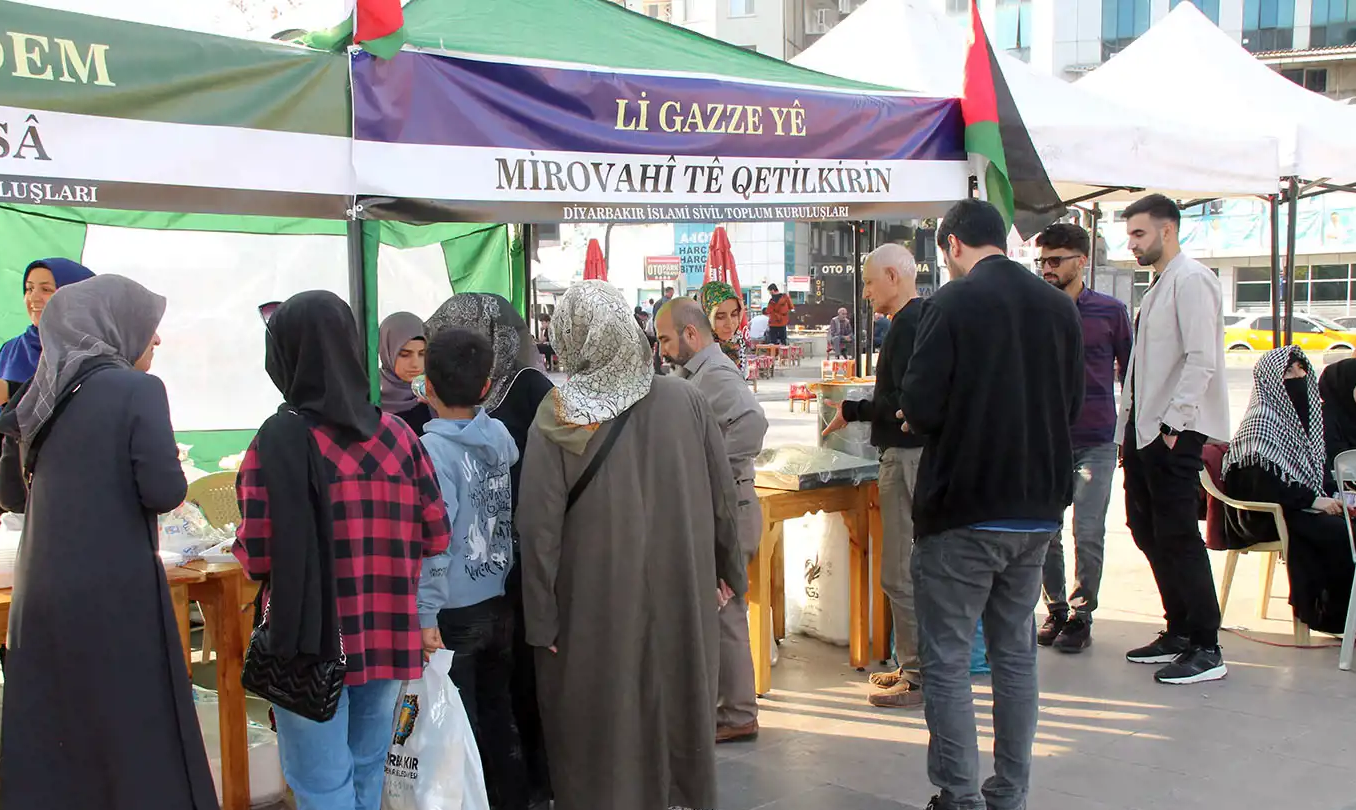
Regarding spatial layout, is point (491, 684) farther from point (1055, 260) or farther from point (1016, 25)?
point (1016, 25)

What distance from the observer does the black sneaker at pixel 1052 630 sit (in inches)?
225

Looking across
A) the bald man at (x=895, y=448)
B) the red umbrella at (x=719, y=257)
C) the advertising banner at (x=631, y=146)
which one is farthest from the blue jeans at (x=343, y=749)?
the red umbrella at (x=719, y=257)

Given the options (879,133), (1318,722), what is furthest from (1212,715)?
(879,133)

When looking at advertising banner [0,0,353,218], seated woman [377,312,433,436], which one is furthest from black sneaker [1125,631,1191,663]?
advertising banner [0,0,353,218]

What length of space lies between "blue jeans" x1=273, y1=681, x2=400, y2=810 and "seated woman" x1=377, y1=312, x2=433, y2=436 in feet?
6.25

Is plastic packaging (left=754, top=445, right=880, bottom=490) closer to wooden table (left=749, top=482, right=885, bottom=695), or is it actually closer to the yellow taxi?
wooden table (left=749, top=482, right=885, bottom=695)

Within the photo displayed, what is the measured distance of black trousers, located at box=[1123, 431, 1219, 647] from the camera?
16.3 ft

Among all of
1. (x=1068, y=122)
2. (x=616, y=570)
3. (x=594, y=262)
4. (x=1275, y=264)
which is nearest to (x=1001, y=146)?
(x=1068, y=122)

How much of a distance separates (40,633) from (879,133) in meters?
3.82

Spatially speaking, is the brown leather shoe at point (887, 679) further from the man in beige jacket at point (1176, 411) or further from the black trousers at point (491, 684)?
the black trousers at point (491, 684)

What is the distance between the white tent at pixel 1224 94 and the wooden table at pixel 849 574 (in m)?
3.44

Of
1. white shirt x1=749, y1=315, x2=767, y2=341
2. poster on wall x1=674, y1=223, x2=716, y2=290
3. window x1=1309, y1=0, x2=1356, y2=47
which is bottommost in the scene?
white shirt x1=749, y1=315, x2=767, y2=341

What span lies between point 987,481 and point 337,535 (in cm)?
188

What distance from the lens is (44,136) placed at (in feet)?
10.2
